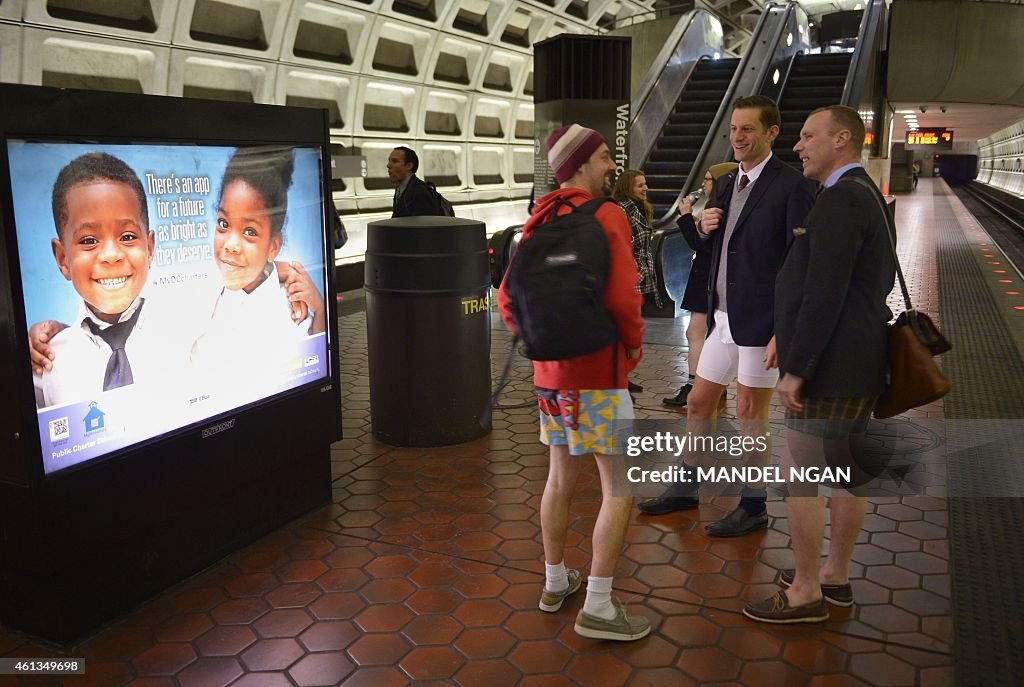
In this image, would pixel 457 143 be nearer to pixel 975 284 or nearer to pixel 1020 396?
pixel 975 284

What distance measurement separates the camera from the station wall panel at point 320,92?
33.6 feet

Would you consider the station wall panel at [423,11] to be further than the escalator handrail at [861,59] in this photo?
No

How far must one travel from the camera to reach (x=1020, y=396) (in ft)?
18.3

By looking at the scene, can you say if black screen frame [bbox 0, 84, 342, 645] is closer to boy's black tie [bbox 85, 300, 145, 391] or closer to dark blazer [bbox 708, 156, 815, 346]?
boy's black tie [bbox 85, 300, 145, 391]

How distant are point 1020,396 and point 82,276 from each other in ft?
18.4

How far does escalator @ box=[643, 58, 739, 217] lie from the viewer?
11.4 meters

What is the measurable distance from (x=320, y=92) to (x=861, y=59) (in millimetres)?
8396

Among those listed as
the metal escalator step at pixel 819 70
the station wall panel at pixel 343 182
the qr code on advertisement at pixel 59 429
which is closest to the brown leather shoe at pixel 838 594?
the qr code on advertisement at pixel 59 429

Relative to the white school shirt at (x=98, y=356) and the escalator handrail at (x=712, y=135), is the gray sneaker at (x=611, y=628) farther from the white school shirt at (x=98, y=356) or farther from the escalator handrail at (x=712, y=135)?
the escalator handrail at (x=712, y=135)

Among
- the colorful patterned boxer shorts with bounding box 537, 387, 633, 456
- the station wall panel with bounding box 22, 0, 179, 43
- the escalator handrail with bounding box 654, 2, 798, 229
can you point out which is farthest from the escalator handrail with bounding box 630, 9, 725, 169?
the colorful patterned boxer shorts with bounding box 537, 387, 633, 456

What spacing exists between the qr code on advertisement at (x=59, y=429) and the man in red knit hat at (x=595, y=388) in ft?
4.93

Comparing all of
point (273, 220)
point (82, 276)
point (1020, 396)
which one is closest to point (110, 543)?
point (82, 276)

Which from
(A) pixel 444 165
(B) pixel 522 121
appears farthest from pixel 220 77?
(B) pixel 522 121

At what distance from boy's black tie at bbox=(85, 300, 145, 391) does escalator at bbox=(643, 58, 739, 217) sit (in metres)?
8.40
